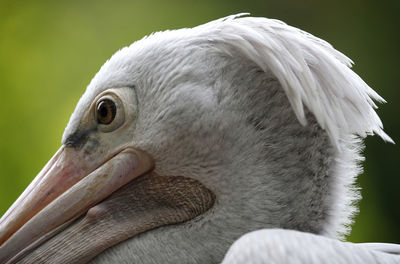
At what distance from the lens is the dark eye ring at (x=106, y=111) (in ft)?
5.28

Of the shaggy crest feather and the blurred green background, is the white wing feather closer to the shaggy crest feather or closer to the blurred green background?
the shaggy crest feather

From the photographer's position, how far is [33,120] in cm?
430

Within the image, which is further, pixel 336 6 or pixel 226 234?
pixel 336 6

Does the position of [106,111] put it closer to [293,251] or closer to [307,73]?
[307,73]

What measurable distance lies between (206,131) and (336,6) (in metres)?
3.20

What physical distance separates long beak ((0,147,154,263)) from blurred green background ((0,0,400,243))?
2.46 m

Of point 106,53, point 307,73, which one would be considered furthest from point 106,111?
point 106,53

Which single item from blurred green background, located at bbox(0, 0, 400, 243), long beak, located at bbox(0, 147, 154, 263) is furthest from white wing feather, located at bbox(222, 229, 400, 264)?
blurred green background, located at bbox(0, 0, 400, 243)

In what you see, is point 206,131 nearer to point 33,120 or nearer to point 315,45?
point 315,45

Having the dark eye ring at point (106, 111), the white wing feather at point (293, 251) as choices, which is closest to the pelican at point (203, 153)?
the dark eye ring at point (106, 111)

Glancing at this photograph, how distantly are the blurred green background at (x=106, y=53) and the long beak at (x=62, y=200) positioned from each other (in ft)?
8.08

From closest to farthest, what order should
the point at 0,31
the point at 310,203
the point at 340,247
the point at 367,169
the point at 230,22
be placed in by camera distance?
the point at 340,247 → the point at 310,203 → the point at 230,22 → the point at 367,169 → the point at 0,31

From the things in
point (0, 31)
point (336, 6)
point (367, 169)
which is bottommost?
point (367, 169)

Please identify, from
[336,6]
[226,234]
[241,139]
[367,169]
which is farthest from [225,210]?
[336,6]
